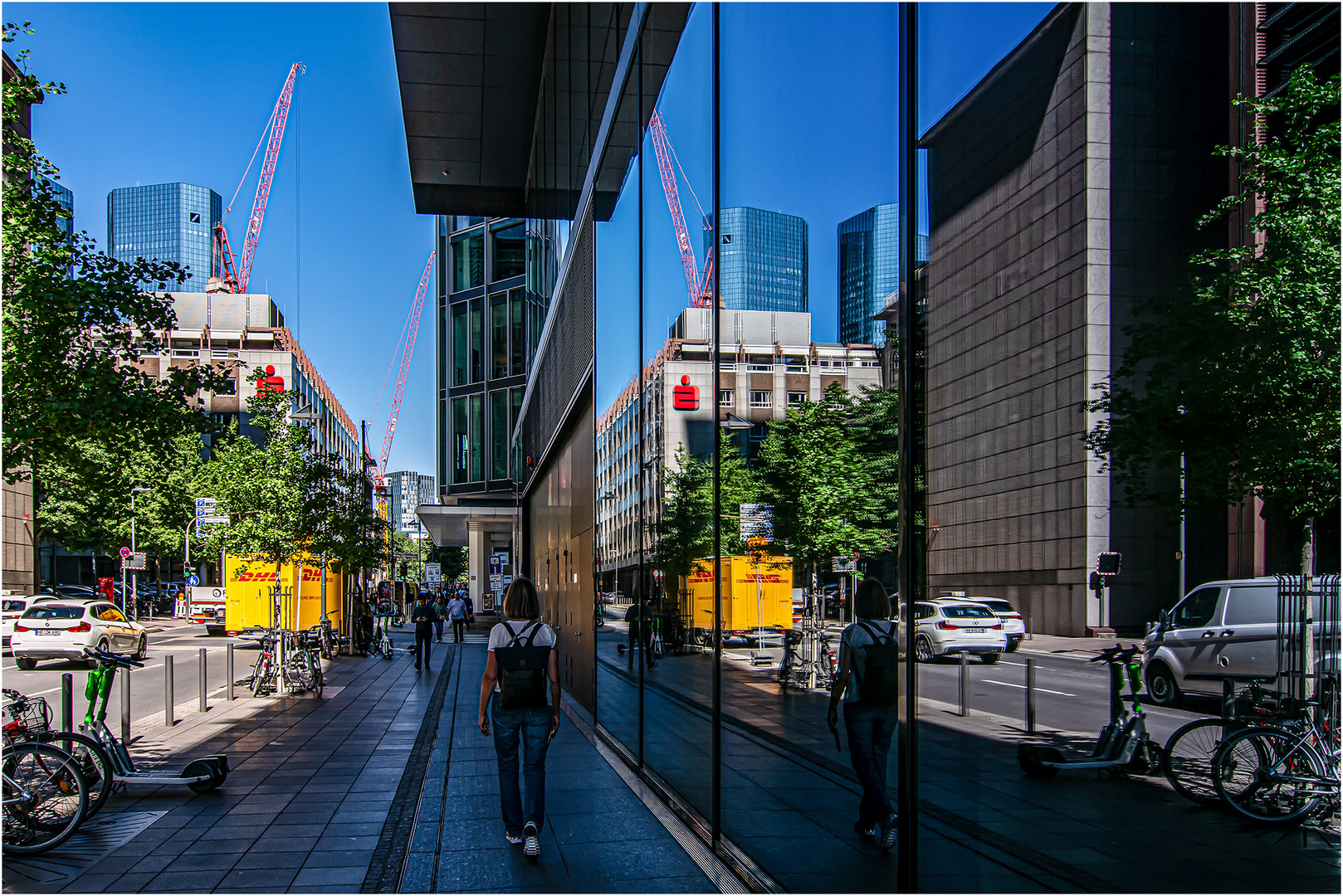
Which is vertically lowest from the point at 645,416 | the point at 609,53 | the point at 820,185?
the point at 645,416

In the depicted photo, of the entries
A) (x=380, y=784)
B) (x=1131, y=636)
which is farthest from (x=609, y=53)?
(x=1131, y=636)

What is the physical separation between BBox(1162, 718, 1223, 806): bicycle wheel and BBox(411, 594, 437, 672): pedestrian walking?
2443 cm

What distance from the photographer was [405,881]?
6172mm

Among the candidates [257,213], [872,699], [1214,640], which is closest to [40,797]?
[872,699]

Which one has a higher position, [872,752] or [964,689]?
[964,689]

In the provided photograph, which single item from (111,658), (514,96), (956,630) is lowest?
(111,658)

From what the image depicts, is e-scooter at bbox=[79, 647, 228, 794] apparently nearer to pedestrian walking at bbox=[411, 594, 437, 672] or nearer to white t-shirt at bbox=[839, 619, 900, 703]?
white t-shirt at bbox=[839, 619, 900, 703]

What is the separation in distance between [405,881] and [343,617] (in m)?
33.4

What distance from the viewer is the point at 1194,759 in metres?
2.22

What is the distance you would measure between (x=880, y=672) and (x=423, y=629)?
23.1m

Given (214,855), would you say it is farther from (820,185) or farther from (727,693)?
(820,185)

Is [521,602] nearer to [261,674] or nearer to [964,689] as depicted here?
[964,689]

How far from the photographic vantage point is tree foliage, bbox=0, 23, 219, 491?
359 inches

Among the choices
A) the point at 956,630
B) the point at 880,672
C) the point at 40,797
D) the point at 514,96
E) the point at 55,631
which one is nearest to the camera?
the point at 956,630
